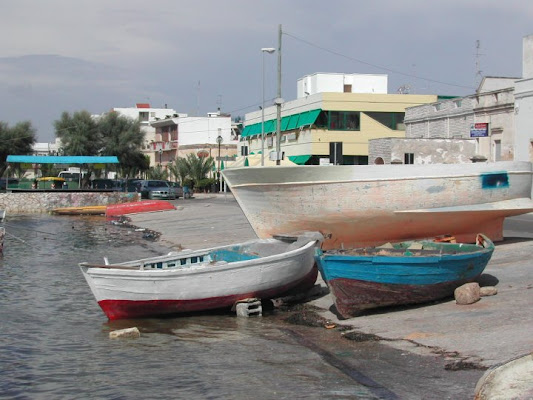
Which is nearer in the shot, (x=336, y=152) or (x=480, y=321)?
(x=480, y=321)

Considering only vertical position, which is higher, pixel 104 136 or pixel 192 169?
pixel 104 136

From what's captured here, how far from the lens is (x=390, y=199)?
636 inches

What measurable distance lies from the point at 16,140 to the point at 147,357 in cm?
6878

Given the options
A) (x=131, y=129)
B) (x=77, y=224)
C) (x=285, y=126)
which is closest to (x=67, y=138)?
(x=131, y=129)

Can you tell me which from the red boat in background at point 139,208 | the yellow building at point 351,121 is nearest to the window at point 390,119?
the yellow building at point 351,121

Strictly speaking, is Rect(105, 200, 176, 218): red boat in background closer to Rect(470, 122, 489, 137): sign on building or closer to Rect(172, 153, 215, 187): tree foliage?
Rect(470, 122, 489, 137): sign on building

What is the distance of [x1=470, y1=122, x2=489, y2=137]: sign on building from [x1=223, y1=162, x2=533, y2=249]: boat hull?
19496mm

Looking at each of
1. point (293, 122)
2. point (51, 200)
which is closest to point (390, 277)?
point (51, 200)

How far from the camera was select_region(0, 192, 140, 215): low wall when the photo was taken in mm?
49188

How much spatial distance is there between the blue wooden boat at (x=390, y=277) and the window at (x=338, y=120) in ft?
153

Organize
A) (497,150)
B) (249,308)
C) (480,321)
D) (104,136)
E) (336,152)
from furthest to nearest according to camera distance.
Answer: (104,136)
(497,150)
(336,152)
(249,308)
(480,321)

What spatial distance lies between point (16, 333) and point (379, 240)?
8146mm

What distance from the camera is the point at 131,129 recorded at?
79.1 meters

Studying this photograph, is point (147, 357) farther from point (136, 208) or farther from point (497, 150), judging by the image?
point (136, 208)
